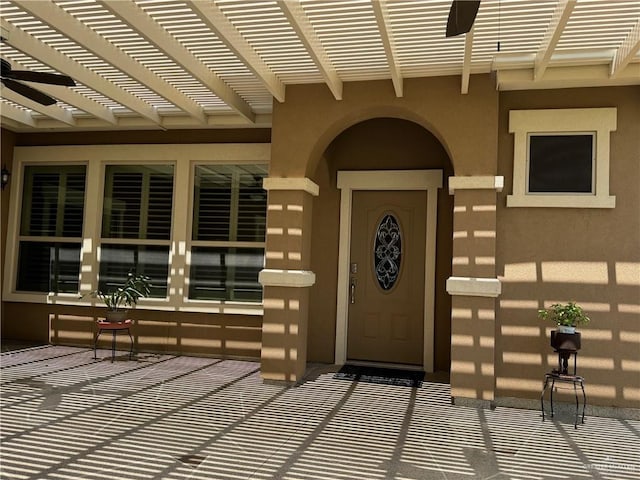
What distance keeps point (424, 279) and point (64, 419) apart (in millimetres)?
3806

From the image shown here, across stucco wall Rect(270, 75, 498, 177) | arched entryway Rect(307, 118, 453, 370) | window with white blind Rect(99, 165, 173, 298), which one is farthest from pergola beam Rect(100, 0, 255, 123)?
window with white blind Rect(99, 165, 173, 298)

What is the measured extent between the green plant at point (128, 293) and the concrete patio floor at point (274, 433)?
106 cm

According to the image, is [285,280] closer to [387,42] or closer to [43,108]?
[387,42]

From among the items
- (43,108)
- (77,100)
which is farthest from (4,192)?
(77,100)

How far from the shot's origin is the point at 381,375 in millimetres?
5422

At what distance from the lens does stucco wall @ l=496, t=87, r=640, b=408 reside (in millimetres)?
4434

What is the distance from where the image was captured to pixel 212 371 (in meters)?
5.55

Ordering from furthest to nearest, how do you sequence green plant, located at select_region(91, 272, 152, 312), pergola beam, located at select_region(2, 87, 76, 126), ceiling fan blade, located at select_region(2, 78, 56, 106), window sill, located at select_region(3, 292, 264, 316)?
window sill, located at select_region(3, 292, 264, 316) < green plant, located at select_region(91, 272, 152, 312) < pergola beam, located at select_region(2, 87, 76, 126) < ceiling fan blade, located at select_region(2, 78, 56, 106)

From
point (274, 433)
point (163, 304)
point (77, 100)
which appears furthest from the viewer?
point (163, 304)

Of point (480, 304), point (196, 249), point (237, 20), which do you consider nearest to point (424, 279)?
point (480, 304)

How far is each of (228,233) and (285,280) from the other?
1.80 m

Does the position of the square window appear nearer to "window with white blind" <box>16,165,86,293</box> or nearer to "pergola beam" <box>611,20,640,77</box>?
"pergola beam" <box>611,20,640,77</box>

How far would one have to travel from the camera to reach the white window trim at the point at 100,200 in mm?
6395

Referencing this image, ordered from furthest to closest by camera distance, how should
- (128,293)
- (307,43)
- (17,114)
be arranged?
(17,114) → (128,293) → (307,43)
